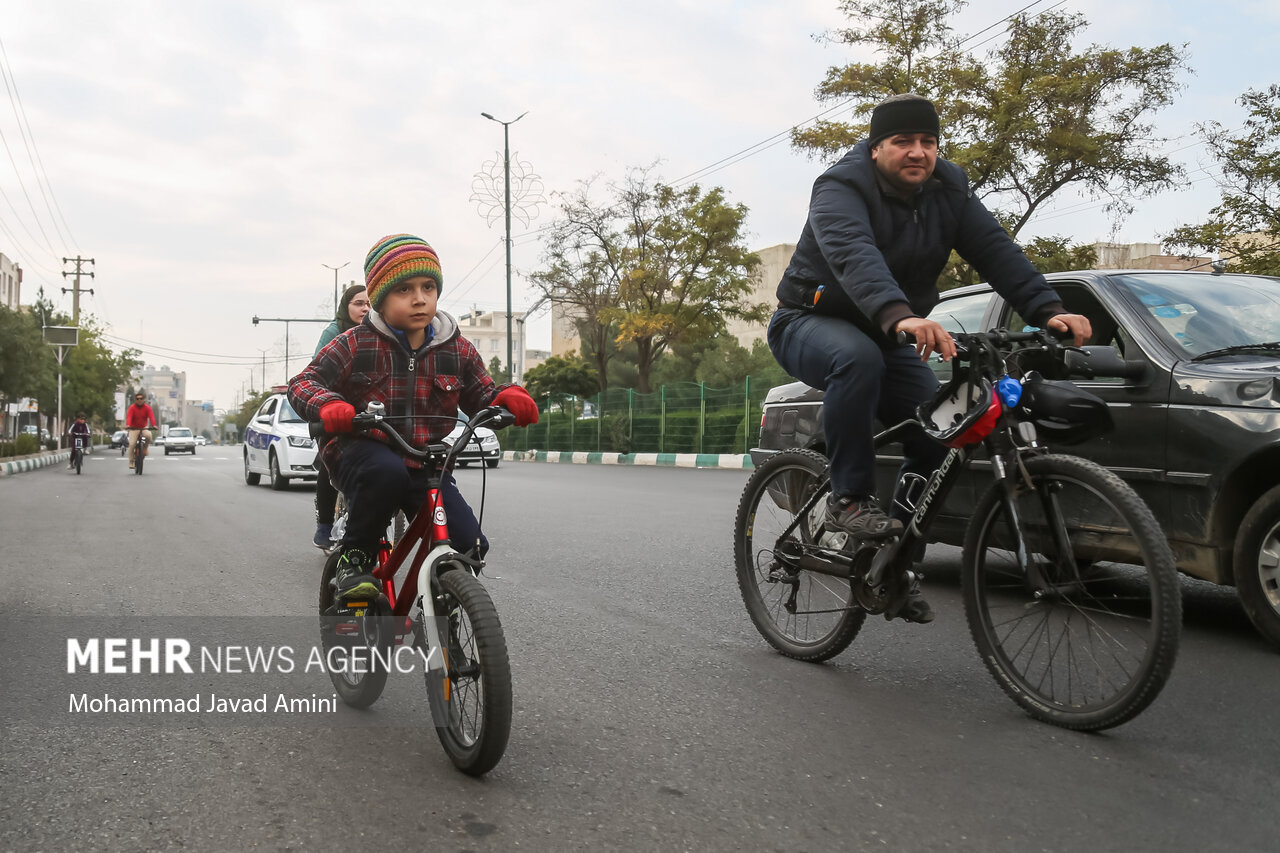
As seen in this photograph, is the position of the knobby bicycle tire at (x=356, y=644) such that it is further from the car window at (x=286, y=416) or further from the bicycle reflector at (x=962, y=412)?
the car window at (x=286, y=416)

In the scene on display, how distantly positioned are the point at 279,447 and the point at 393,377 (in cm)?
1297

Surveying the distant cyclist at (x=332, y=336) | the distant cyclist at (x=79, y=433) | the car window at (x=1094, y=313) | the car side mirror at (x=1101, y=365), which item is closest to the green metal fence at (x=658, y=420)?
the distant cyclist at (x=79, y=433)

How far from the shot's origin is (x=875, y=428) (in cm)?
407

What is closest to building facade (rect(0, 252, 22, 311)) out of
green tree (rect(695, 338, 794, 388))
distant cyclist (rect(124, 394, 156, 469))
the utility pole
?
the utility pole

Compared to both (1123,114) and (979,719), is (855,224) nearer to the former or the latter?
(979,719)

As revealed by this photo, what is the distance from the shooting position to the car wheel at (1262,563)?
431 centimetres

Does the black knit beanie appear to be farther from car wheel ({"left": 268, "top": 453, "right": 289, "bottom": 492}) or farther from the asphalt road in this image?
car wheel ({"left": 268, "top": 453, "right": 289, "bottom": 492})

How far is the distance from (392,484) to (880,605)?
1.66m

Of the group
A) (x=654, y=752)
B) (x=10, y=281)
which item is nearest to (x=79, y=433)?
(x=654, y=752)

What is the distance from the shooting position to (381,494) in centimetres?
346

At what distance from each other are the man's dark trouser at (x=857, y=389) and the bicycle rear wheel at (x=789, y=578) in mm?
345

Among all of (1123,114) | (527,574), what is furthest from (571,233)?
(527,574)

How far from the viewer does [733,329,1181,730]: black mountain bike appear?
3.14 meters

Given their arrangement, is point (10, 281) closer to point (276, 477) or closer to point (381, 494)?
point (276, 477)
